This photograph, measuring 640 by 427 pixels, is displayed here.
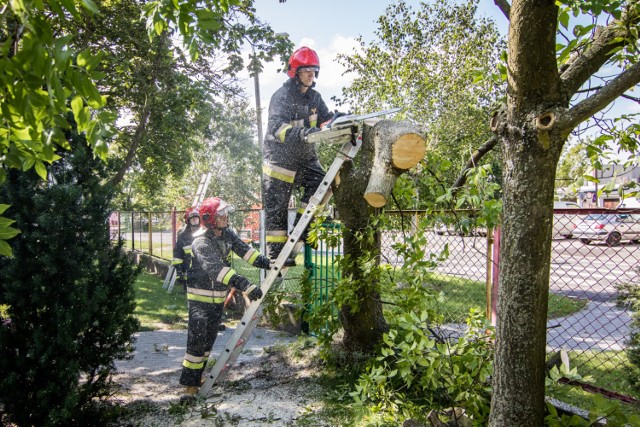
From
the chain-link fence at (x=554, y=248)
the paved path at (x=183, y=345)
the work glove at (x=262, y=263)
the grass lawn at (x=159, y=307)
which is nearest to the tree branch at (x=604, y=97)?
the chain-link fence at (x=554, y=248)

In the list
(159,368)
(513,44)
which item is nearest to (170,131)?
(159,368)

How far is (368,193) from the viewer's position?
3.17m

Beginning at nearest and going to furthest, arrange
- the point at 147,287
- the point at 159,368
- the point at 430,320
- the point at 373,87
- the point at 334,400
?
the point at 430,320
the point at 334,400
the point at 159,368
the point at 147,287
the point at 373,87

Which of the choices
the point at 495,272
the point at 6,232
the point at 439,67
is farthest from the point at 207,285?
the point at 439,67

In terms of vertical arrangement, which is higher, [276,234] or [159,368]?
[276,234]

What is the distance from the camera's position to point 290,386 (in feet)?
13.3

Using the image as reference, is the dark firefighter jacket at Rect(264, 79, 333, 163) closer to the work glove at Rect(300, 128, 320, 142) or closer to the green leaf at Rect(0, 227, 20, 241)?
the work glove at Rect(300, 128, 320, 142)

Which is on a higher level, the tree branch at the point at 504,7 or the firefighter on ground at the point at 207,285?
the tree branch at the point at 504,7

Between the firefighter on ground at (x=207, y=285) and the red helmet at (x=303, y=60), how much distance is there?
4.78 ft

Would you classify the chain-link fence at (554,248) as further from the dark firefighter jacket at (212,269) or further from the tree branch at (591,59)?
the tree branch at (591,59)

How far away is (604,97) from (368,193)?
5.46 ft

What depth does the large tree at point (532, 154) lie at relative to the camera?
181cm

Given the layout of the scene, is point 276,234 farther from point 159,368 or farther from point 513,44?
point 513,44

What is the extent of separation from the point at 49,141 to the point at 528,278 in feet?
6.61
